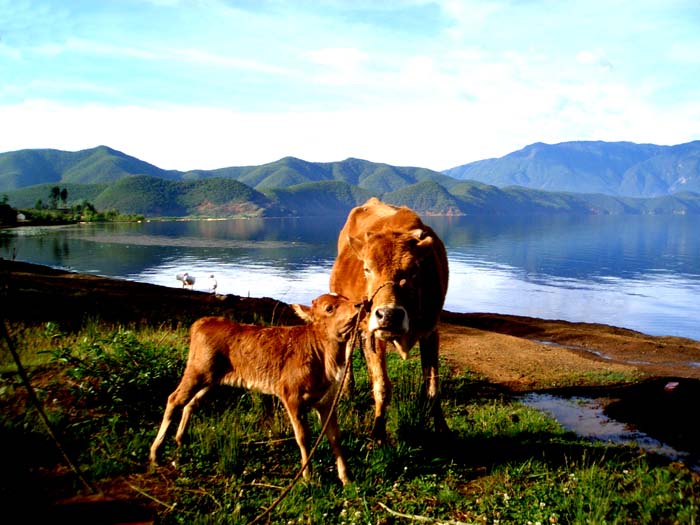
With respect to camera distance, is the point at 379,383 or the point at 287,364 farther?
the point at 379,383

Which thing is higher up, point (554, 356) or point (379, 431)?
point (379, 431)

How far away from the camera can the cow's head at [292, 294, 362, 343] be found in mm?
4996

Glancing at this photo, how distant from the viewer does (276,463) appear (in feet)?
18.6

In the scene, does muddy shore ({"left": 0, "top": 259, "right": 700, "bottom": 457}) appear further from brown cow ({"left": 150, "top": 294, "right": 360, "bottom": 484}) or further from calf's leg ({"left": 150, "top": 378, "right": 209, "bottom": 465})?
calf's leg ({"left": 150, "top": 378, "right": 209, "bottom": 465})

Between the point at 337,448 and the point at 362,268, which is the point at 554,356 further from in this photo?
the point at 337,448

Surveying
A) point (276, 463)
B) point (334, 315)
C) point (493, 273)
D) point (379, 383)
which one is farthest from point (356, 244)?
point (493, 273)

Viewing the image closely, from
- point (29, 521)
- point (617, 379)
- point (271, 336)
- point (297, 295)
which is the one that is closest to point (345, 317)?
point (271, 336)

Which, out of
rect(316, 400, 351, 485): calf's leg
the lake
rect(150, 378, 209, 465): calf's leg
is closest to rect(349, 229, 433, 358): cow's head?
rect(316, 400, 351, 485): calf's leg

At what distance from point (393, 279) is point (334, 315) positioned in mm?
1054

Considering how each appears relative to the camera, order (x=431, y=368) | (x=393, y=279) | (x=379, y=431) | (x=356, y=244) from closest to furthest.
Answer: (x=393, y=279) → (x=379, y=431) → (x=356, y=244) → (x=431, y=368)

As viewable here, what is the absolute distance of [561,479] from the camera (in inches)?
224

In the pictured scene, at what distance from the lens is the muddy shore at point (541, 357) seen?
9102 millimetres

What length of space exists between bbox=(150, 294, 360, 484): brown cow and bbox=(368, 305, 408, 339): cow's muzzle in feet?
0.74

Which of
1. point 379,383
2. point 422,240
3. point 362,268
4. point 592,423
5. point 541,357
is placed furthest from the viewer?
point 541,357
